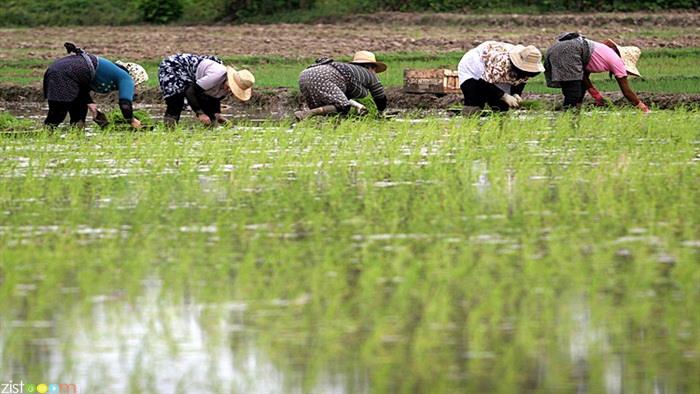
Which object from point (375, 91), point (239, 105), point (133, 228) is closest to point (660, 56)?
point (239, 105)

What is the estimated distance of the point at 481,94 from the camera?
42.0 ft

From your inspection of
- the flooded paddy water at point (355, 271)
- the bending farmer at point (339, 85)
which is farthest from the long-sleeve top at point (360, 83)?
the flooded paddy water at point (355, 271)

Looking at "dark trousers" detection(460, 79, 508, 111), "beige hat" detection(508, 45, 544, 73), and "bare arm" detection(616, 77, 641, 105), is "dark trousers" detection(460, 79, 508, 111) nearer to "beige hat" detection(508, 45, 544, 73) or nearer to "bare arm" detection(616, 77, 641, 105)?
"beige hat" detection(508, 45, 544, 73)

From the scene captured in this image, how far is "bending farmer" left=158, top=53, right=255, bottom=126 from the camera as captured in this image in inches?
470

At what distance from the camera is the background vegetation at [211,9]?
111ft

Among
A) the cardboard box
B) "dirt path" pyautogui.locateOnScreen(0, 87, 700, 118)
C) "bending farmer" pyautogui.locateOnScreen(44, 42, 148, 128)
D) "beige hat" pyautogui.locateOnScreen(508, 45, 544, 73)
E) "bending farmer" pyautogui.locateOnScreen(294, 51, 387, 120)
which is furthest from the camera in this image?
the cardboard box

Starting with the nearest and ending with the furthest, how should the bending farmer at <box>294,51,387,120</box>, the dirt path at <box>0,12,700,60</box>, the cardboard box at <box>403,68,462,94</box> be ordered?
1. the bending farmer at <box>294,51,387,120</box>
2. the cardboard box at <box>403,68,462,94</box>
3. the dirt path at <box>0,12,700,60</box>

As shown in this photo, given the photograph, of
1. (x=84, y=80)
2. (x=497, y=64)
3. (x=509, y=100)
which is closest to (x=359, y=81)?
(x=497, y=64)

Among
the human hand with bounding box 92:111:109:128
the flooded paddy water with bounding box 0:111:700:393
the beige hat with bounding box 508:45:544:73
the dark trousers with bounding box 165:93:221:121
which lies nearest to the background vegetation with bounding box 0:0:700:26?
the beige hat with bounding box 508:45:544:73

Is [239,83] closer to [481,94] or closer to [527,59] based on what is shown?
[481,94]

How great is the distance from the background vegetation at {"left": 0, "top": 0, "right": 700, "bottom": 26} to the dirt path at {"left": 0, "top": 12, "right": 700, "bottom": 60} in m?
1.62

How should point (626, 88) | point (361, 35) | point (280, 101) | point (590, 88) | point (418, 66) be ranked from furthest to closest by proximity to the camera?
point (361, 35) → point (418, 66) → point (280, 101) → point (590, 88) → point (626, 88)

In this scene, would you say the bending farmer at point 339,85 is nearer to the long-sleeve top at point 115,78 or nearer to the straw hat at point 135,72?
the straw hat at point 135,72

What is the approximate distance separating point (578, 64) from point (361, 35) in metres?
15.1
